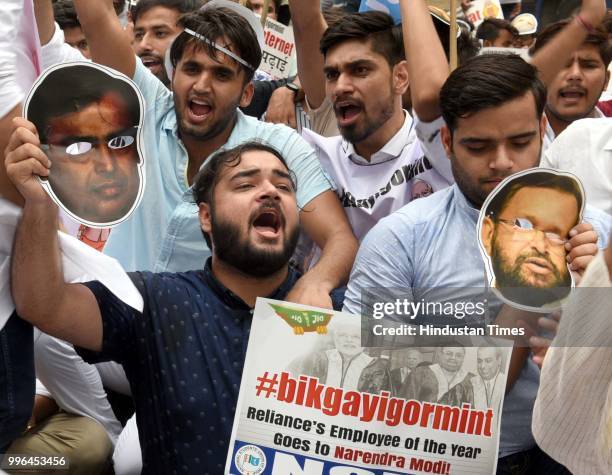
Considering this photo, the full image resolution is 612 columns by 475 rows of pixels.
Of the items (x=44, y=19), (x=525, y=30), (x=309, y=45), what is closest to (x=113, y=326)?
(x=44, y=19)

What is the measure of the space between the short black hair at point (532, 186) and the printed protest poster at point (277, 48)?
2723 mm

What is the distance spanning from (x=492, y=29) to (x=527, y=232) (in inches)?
172

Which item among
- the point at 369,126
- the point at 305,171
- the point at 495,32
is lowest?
the point at 305,171

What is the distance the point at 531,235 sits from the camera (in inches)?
80.8

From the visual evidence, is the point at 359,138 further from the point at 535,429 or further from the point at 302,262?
the point at 535,429

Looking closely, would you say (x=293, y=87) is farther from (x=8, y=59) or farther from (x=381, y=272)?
(x=8, y=59)

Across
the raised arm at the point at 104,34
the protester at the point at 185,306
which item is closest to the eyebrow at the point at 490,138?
the protester at the point at 185,306

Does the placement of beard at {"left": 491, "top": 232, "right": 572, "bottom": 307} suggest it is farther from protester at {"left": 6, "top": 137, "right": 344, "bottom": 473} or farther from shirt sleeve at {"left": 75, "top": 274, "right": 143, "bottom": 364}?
shirt sleeve at {"left": 75, "top": 274, "right": 143, "bottom": 364}

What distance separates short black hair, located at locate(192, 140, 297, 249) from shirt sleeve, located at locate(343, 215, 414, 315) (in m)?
0.32

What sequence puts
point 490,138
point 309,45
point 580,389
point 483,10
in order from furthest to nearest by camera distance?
point 483,10, point 309,45, point 490,138, point 580,389

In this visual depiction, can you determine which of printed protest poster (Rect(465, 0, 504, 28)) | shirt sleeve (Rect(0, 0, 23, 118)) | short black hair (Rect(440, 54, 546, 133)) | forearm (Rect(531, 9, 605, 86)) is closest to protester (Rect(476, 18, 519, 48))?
printed protest poster (Rect(465, 0, 504, 28))

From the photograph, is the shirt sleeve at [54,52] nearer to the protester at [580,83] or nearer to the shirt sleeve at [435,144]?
the shirt sleeve at [435,144]

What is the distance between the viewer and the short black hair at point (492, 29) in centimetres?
616

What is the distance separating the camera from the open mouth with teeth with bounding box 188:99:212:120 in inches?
122
